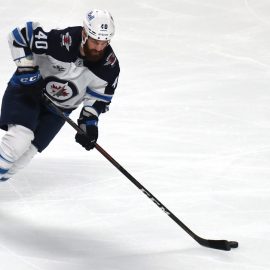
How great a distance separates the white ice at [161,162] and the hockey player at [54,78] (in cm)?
44

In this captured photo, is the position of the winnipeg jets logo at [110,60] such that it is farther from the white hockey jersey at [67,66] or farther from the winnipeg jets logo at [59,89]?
the winnipeg jets logo at [59,89]

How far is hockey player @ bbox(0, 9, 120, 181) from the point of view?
11.8 ft

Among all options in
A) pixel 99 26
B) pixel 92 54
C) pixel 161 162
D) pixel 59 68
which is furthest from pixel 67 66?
pixel 161 162

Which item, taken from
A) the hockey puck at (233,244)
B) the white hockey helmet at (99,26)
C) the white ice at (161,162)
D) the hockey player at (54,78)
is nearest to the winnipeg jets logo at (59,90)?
the hockey player at (54,78)

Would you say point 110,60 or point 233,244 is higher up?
point 110,60

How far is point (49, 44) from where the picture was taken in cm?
365

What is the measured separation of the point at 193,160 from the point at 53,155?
948 millimetres

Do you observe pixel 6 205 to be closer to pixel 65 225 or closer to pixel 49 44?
pixel 65 225

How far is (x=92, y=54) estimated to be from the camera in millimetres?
3617

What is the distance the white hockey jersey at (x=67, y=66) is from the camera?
3637 mm

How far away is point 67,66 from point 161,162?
3.84ft

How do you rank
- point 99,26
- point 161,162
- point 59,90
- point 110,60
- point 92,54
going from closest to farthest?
point 99,26 < point 92,54 < point 110,60 < point 59,90 < point 161,162

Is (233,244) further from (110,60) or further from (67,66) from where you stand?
(67,66)

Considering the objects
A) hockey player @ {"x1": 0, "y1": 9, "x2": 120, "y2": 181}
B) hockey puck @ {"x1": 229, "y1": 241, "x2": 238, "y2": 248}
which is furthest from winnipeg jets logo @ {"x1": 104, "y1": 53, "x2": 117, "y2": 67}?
hockey puck @ {"x1": 229, "y1": 241, "x2": 238, "y2": 248}
